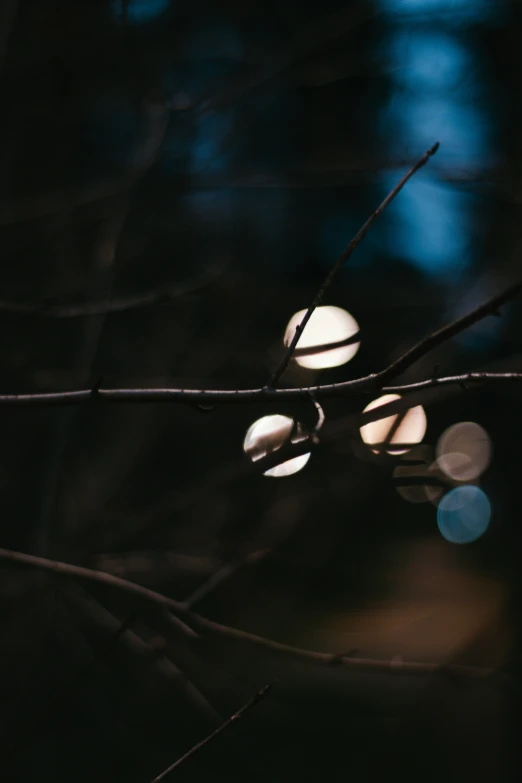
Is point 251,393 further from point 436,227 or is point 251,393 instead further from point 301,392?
point 436,227

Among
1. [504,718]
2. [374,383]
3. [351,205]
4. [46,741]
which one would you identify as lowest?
[504,718]

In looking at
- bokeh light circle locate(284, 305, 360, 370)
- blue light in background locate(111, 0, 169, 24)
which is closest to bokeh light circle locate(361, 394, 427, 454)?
bokeh light circle locate(284, 305, 360, 370)

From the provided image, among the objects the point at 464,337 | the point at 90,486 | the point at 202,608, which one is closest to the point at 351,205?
the point at 464,337

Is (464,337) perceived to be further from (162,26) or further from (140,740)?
(140,740)

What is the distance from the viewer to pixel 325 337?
2205 mm

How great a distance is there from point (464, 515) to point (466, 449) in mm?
583

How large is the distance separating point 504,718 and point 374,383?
3063 mm

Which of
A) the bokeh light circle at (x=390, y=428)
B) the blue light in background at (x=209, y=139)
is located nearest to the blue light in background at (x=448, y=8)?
the blue light in background at (x=209, y=139)

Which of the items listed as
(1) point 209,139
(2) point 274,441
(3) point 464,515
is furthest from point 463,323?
(3) point 464,515

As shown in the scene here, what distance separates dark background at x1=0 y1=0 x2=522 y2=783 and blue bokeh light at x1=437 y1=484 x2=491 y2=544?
2.4 inches

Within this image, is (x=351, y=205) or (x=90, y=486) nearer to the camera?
(x=90, y=486)

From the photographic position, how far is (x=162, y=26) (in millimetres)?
2840

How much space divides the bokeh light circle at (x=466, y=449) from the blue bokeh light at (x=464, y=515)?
0.16 meters

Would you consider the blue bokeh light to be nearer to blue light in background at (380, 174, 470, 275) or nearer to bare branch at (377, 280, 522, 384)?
blue light in background at (380, 174, 470, 275)
